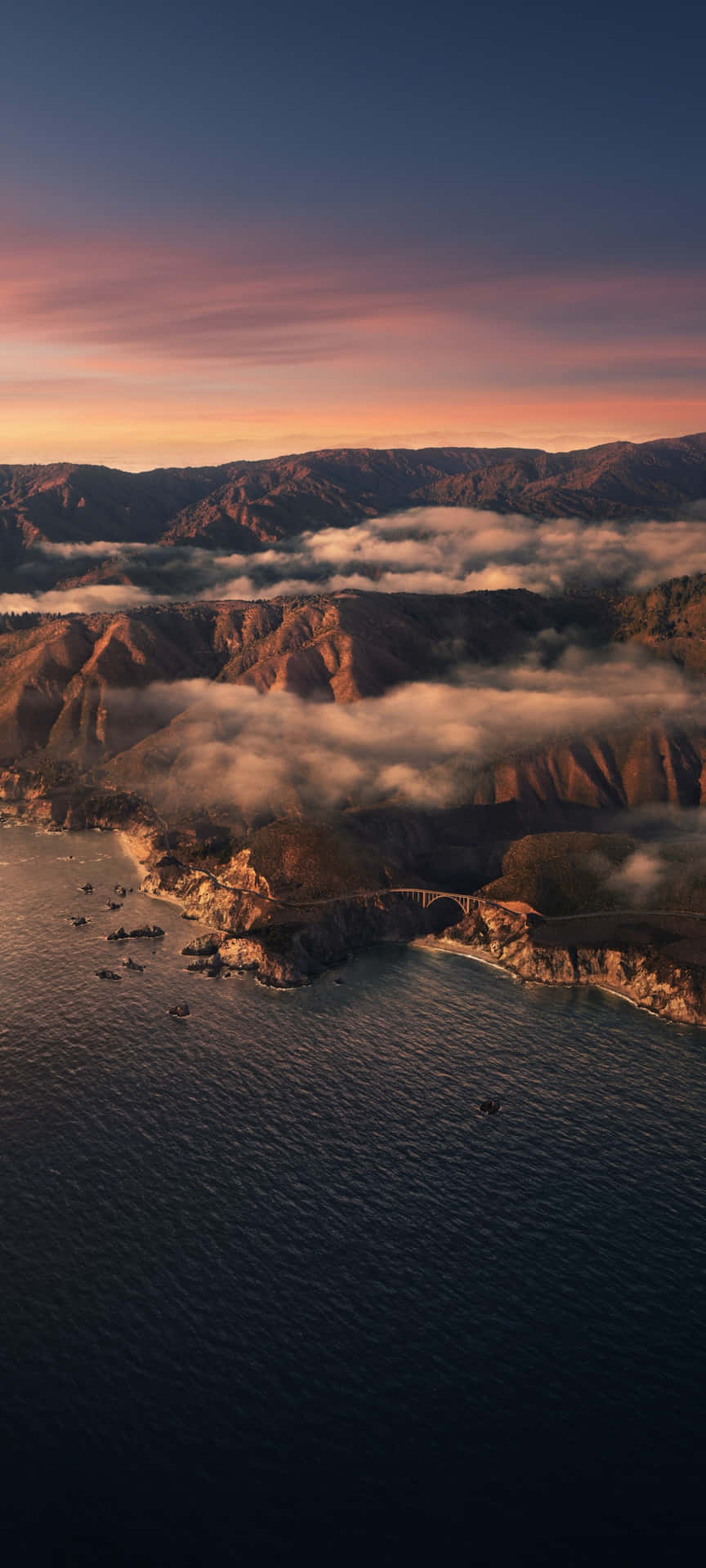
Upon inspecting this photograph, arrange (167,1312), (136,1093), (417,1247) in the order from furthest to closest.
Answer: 1. (136,1093)
2. (417,1247)
3. (167,1312)

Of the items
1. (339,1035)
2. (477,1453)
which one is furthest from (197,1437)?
(339,1035)

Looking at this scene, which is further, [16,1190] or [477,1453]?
[16,1190]

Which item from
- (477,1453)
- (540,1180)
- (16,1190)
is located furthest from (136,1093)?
(477,1453)

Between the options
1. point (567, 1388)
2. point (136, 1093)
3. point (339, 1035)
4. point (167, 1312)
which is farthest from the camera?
point (339, 1035)

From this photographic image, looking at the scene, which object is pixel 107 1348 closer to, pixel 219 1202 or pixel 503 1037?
pixel 219 1202

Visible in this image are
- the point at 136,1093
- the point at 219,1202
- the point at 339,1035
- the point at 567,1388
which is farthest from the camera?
the point at 339,1035

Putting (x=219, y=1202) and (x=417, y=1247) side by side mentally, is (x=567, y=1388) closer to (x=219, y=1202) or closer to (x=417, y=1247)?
(x=417, y=1247)
